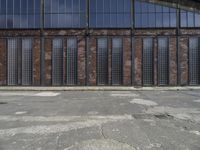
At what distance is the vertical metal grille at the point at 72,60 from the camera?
25.7 meters

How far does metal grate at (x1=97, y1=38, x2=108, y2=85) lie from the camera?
25688 mm

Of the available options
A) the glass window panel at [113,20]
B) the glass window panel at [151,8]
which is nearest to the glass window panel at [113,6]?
the glass window panel at [113,20]

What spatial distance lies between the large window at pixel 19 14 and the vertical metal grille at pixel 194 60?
1835 cm

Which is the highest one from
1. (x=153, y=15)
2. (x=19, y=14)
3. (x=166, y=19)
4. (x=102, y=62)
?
(x=19, y=14)

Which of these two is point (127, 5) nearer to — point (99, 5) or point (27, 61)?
point (99, 5)

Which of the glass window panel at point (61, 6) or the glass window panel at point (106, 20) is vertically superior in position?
the glass window panel at point (61, 6)

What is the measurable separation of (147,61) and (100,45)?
5823 millimetres

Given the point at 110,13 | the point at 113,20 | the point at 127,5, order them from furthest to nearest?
the point at 127,5, the point at 110,13, the point at 113,20

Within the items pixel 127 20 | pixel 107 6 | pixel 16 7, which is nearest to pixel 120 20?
pixel 127 20

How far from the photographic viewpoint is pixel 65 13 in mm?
26266

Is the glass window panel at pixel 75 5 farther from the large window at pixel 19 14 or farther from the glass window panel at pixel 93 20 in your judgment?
the large window at pixel 19 14

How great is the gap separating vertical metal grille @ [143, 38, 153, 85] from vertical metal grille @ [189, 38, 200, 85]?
4659 mm

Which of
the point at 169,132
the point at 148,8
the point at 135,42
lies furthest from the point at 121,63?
the point at 169,132

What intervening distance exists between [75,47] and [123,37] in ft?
18.9
